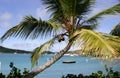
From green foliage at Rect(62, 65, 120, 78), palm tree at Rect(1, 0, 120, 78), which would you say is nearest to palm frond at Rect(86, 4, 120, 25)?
palm tree at Rect(1, 0, 120, 78)

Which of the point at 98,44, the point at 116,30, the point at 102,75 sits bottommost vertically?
the point at 102,75

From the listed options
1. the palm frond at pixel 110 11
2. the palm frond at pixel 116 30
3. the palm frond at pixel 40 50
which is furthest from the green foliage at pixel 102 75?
the palm frond at pixel 110 11

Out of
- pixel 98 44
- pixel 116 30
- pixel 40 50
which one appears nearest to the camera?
pixel 98 44

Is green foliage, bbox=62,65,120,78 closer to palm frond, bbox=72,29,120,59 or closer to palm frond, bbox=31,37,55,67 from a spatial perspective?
palm frond, bbox=31,37,55,67

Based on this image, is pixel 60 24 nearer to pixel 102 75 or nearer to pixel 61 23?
pixel 61 23

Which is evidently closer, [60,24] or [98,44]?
[98,44]

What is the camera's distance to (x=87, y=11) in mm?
9453

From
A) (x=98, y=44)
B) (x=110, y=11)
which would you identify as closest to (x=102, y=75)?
(x=110, y=11)

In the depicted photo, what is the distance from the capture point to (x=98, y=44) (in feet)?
22.2

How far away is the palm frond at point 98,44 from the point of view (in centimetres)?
649

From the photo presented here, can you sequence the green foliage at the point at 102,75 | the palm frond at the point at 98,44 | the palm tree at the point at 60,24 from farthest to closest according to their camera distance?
1. the green foliage at the point at 102,75
2. the palm tree at the point at 60,24
3. the palm frond at the point at 98,44

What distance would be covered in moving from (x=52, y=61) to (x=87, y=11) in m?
1.90

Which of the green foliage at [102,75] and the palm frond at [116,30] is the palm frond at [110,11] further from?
the green foliage at [102,75]

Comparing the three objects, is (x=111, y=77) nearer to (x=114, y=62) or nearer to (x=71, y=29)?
(x=71, y=29)
